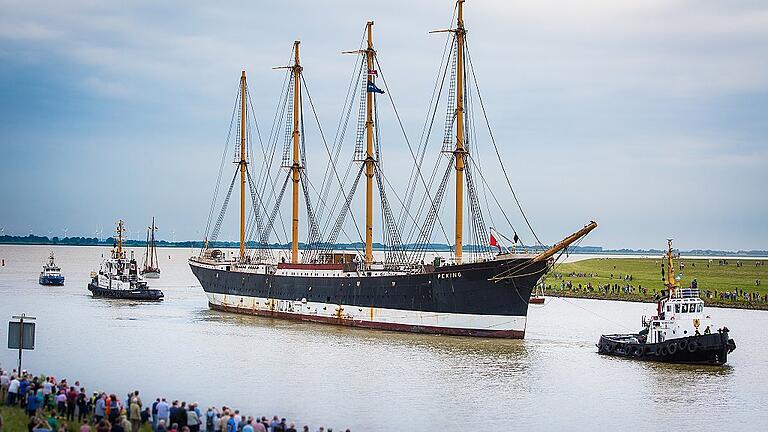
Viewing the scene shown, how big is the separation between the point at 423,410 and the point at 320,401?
166 inches

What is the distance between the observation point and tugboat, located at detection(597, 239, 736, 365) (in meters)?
48.0

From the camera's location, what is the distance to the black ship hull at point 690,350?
157 ft

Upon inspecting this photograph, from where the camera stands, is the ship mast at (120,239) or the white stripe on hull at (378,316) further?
the ship mast at (120,239)

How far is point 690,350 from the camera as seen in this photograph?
158 ft

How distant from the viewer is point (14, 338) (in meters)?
29.9

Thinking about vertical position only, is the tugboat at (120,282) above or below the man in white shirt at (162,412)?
above

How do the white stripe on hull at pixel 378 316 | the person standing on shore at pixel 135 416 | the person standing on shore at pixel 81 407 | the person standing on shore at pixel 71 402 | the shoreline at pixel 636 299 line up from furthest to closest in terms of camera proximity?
the shoreline at pixel 636 299
the white stripe on hull at pixel 378 316
the person standing on shore at pixel 71 402
the person standing on shore at pixel 81 407
the person standing on shore at pixel 135 416

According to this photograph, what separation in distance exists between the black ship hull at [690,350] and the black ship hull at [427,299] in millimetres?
8334

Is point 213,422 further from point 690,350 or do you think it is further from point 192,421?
point 690,350

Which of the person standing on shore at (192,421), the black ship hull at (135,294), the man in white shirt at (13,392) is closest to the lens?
the person standing on shore at (192,421)

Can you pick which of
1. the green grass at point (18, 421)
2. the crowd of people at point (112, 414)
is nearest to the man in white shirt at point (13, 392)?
the crowd of people at point (112, 414)

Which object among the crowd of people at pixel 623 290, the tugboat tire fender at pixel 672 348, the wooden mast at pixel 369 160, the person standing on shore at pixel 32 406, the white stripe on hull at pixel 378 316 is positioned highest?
the wooden mast at pixel 369 160

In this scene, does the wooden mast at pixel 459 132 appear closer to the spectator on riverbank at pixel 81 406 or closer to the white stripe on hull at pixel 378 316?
the white stripe on hull at pixel 378 316

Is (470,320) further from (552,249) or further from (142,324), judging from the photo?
(142,324)
